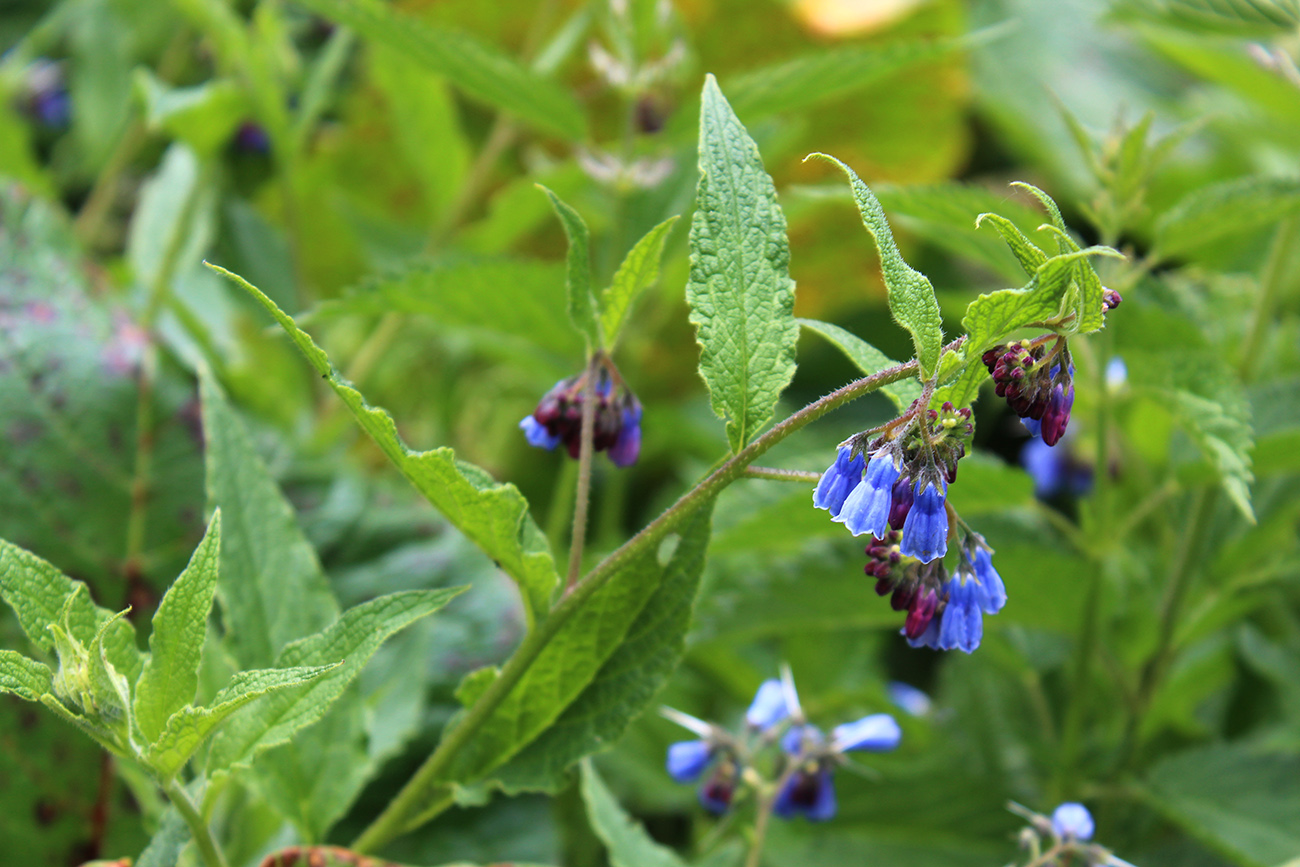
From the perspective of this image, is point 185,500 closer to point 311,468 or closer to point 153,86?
point 311,468

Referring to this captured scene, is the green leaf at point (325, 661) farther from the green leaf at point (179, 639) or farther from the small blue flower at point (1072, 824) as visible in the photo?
the small blue flower at point (1072, 824)

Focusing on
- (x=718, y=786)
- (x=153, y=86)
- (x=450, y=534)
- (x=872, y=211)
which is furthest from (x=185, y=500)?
(x=872, y=211)

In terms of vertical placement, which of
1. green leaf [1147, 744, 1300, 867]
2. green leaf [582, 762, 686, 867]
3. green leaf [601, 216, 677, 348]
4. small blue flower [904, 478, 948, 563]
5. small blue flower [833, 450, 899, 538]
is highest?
green leaf [601, 216, 677, 348]

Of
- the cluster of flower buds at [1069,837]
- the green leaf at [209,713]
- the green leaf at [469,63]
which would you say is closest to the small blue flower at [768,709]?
the cluster of flower buds at [1069,837]

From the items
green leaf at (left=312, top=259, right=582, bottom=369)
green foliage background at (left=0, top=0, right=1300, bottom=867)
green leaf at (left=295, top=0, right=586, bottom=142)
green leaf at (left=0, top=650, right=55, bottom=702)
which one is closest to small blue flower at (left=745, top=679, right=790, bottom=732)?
green foliage background at (left=0, top=0, right=1300, bottom=867)

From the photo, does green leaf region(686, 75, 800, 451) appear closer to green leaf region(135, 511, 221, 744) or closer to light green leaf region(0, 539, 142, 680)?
green leaf region(135, 511, 221, 744)

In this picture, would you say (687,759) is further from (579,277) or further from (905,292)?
(905,292)
